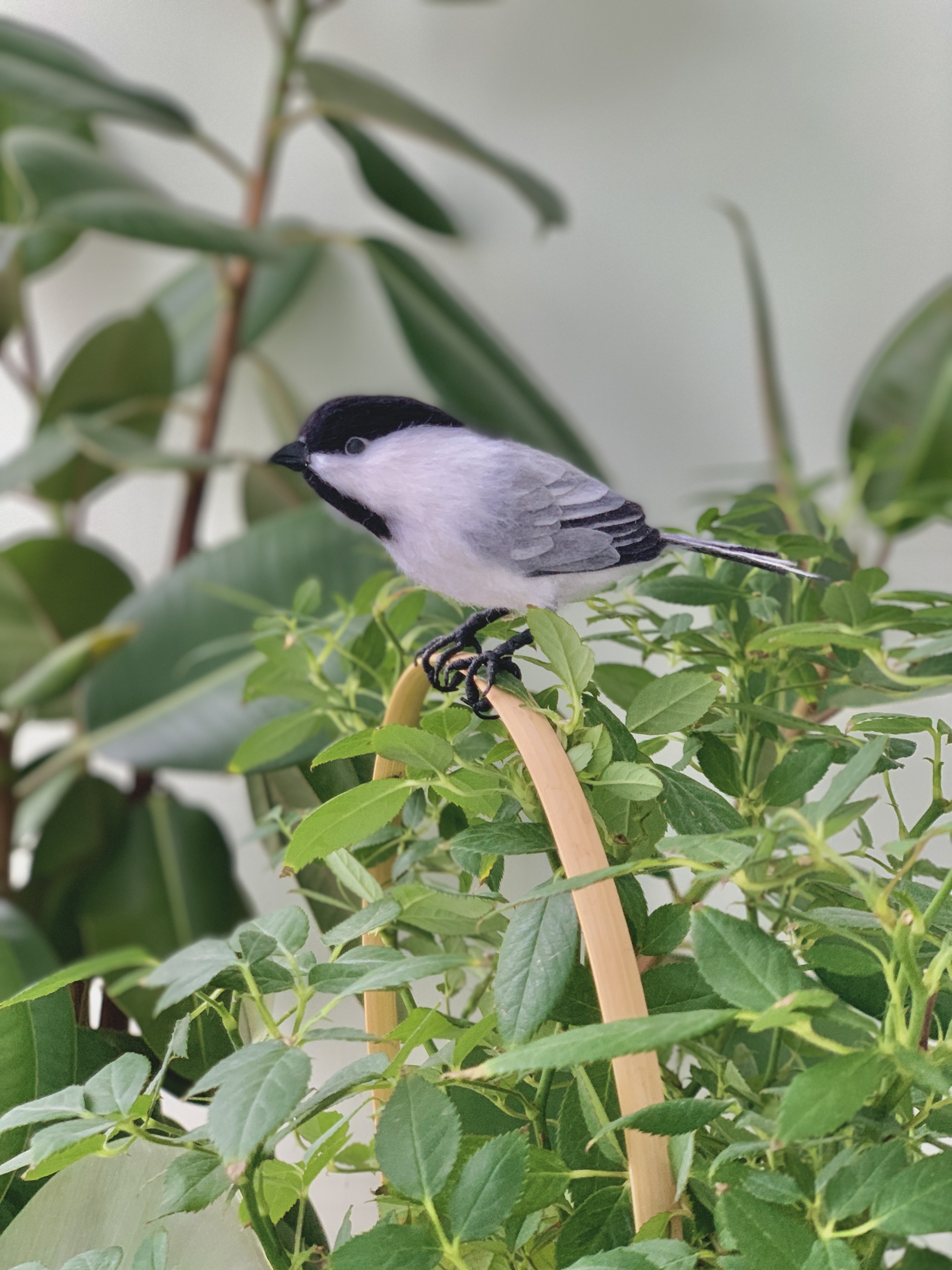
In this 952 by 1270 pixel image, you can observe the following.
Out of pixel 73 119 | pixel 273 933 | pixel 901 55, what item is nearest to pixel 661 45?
pixel 901 55

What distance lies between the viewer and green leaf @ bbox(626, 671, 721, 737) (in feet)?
0.85

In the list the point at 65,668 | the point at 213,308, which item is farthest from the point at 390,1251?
the point at 213,308

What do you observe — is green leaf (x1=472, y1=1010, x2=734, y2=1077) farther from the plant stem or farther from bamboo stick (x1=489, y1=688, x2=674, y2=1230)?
the plant stem

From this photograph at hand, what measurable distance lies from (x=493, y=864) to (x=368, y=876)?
→ 1.4 inches

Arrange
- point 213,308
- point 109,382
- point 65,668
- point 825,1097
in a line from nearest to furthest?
point 825,1097
point 65,668
point 109,382
point 213,308

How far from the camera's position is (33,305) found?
1.24 meters

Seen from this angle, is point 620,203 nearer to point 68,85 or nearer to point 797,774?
point 68,85

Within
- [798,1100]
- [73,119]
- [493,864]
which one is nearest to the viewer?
[798,1100]

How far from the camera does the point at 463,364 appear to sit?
0.96 meters

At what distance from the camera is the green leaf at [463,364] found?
947mm

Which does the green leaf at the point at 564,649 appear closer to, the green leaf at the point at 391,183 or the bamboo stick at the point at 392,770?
the bamboo stick at the point at 392,770

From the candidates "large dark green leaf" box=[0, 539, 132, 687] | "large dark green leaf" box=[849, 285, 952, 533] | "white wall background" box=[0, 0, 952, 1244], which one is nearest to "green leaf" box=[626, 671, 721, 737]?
"large dark green leaf" box=[849, 285, 952, 533]

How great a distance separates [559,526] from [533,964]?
12cm

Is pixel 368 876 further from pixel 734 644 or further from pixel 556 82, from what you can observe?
pixel 556 82
